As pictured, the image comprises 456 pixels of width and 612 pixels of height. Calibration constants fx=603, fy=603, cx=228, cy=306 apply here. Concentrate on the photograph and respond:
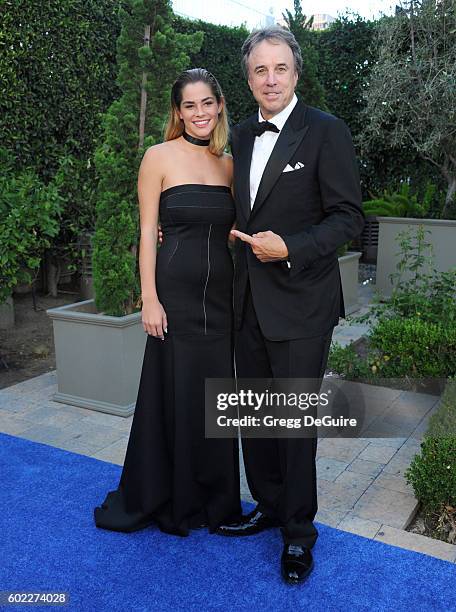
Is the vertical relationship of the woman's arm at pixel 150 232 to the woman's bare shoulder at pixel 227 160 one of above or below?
below

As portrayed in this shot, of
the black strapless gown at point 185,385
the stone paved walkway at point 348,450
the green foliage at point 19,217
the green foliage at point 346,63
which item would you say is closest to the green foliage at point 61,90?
the green foliage at point 19,217

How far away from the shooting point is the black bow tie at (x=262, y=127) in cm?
225

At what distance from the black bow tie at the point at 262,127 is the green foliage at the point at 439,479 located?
1.56m

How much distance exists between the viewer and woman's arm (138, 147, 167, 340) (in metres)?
2.48

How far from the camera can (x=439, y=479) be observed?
265 cm

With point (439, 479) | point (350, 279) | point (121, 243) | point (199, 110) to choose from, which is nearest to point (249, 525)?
point (439, 479)

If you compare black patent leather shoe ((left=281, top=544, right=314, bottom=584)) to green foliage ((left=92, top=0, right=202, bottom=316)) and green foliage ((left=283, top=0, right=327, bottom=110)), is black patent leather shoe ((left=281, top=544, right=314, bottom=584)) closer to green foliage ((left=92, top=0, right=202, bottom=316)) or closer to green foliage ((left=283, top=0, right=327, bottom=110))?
green foliage ((left=92, top=0, right=202, bottom=316))

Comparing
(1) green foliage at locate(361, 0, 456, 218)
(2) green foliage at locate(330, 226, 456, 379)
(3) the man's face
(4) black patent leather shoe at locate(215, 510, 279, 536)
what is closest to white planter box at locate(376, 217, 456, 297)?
(1) green foliage at locate(361, 0, 456, 218)

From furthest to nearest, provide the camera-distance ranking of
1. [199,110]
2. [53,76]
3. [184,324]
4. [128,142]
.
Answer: [53,76]
[128,142]
[184,324]
[199,110]

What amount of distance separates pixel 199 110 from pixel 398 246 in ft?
18.4

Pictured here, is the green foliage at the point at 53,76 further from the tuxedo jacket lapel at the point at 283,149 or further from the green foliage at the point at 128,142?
the tuxedo jacket lapel at the point at 283,149

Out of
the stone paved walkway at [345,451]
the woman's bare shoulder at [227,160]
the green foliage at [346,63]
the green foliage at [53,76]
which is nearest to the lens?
the woman's bare shoulder at [227,160]

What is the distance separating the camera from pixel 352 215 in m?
2.17

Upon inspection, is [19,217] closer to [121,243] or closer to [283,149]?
[121,243]
